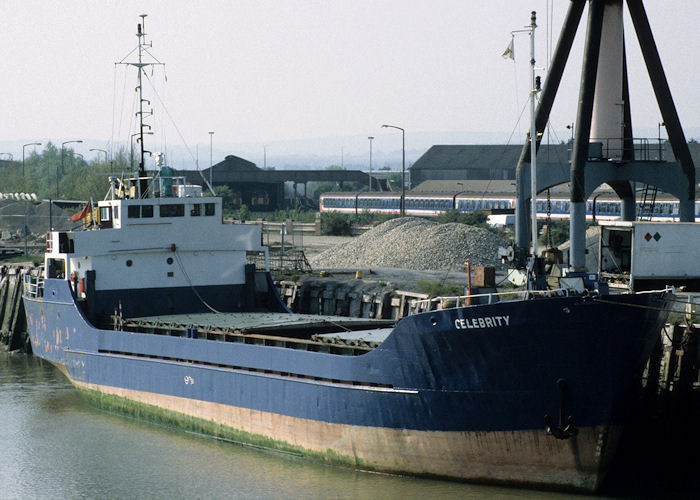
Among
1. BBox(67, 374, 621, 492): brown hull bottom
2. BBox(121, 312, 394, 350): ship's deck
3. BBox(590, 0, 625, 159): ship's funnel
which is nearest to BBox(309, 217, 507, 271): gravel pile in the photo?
BBox(590, 0, 625, 159): ship's funnel

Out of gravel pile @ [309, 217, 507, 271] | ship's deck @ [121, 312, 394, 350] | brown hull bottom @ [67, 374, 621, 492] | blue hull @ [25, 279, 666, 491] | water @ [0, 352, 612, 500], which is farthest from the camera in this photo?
gravel pile @ [309, 217, 507, 271]

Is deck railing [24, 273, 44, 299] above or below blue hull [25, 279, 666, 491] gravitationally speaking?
above

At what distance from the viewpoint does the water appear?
67.7 ft

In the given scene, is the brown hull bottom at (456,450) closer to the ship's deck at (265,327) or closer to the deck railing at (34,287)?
the ship's deck at (265,327)

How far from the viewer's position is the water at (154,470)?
2062cm

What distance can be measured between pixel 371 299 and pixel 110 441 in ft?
36.6

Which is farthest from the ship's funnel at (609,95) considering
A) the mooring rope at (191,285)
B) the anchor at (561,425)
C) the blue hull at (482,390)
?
Answer: the mooring rope at (191,285)

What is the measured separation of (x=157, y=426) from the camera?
89.1ft

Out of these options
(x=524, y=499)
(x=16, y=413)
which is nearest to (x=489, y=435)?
(x=524, y=499)

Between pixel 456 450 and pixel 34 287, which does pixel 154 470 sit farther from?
pixel 34 287

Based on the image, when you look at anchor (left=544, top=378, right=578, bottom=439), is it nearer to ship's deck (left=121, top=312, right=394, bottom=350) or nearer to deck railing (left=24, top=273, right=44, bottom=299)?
ship's deck (left=121, top=312, right=394, bottom=350)

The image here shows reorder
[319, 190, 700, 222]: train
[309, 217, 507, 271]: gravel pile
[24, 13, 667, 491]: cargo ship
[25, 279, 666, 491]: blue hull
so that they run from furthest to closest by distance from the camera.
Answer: [319, 190, 700, 222]: train
[309, 217, 507, 271]: gravel pile
[24, 13, 667, 491]: cargo ship
[25, 279, 666, 491]: blue hull

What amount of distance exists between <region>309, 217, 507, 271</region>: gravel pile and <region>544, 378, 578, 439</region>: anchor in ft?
82.2

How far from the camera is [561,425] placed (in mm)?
19219
